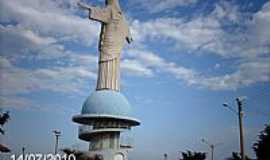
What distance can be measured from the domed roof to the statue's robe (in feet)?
4.11

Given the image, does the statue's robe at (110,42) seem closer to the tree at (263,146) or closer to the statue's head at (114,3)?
the statue's head at (114,3)

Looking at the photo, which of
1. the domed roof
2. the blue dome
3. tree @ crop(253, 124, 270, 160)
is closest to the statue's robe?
the blue dome

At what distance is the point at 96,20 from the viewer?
33.1 m

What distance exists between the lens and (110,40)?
32719 millimetres

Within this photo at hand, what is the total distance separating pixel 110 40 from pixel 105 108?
20.8 feet

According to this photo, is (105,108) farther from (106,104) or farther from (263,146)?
(263,146)

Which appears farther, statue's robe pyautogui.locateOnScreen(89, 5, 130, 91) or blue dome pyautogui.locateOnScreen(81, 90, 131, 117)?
statue's robe pyautogui.locateOnScreen(89, 5, 130, 91)

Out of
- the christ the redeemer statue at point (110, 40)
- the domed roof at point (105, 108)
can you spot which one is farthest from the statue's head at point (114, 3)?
the domed roof at point (105, 108)

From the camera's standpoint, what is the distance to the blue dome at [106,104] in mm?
29445

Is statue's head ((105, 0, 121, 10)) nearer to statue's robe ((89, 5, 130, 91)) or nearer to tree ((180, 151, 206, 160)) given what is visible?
statue's robe ((89, 5, 130, 91))

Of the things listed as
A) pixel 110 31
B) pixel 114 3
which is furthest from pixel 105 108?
pixel 114 3

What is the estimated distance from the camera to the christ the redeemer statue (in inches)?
1262

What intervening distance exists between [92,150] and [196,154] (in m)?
11.7

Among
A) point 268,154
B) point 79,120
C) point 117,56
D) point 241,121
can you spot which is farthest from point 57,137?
point 241,121
